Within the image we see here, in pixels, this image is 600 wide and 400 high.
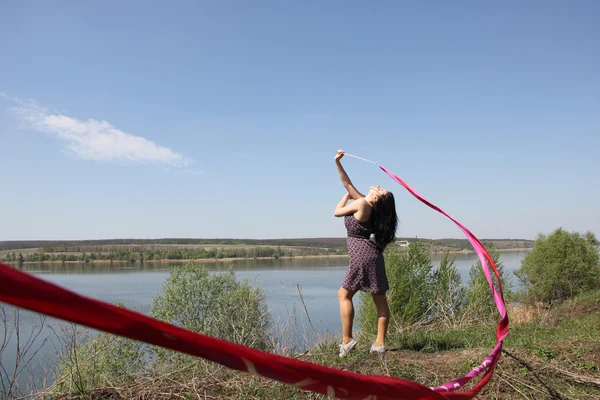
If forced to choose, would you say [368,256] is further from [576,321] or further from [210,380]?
[576,321]

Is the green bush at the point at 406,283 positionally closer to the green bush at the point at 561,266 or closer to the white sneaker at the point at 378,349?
the green bush at the point at 561,266

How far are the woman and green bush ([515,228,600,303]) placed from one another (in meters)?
16.1

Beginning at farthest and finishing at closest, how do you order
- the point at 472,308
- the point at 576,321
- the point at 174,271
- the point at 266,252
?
the point at 266,252 → the point at 174,271 → the point at 472,308 → the point at 576,321

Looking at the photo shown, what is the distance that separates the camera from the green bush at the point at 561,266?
19.1 metres

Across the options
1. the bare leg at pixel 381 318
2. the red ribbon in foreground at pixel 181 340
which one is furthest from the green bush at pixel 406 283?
the red ribbon in foreground at pixel 181 340

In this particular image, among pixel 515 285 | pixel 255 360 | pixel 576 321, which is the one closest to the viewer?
pixel 255 360

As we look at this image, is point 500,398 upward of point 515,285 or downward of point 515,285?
upward

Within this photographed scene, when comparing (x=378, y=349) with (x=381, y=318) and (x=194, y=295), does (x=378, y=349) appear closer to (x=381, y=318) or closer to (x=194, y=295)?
(x=381, y=318)

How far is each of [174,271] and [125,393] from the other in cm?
2769

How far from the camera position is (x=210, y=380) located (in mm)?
3885

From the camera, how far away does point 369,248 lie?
16.9ft

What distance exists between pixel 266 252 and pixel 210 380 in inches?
4711

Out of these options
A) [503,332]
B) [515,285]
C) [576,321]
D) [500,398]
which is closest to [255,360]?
[503,332]

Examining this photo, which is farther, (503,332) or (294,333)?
(294,333)
